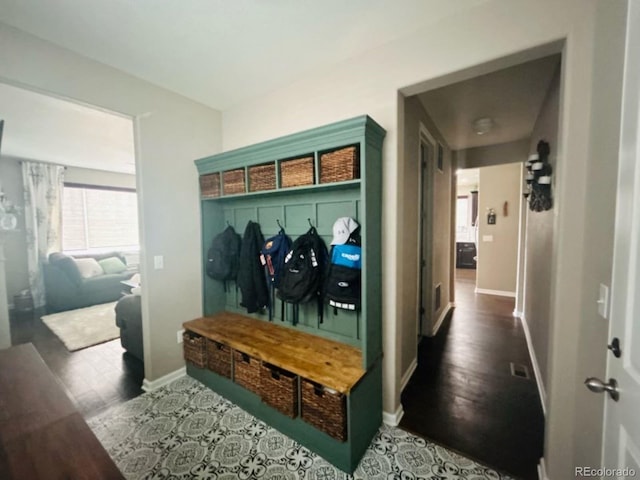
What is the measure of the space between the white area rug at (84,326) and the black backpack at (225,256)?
82.9 inches

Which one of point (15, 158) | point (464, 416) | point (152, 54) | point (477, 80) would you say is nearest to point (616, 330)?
point (464, 416)

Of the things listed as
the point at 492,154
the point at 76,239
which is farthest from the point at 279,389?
the point at 76,239

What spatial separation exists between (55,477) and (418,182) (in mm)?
2799

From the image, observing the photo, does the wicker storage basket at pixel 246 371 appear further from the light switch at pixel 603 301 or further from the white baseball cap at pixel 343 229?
the light switch at pixel 603 301

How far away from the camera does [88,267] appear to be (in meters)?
4.73

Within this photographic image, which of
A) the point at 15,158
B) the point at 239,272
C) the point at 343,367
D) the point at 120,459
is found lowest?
the point at 120,459

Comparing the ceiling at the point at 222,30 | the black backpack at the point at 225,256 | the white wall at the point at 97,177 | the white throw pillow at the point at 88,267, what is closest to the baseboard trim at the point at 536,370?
the black backpack at the point at 225,256

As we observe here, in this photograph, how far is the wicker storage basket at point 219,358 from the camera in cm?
207

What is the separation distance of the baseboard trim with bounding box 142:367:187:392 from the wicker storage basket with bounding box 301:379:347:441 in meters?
1.47

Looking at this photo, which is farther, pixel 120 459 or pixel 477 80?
pixel 477 80

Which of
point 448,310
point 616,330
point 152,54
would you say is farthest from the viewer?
point 448,310

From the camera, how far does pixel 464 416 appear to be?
6.27ft

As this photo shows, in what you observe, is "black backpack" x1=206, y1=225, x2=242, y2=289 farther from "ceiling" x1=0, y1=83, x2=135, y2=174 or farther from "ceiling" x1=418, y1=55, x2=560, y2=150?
"ceiling" x1=418, y1=55, x2=560, y2=150

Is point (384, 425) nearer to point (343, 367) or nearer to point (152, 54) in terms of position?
point (343, 367)
